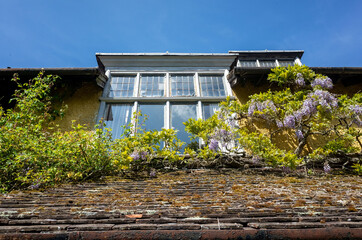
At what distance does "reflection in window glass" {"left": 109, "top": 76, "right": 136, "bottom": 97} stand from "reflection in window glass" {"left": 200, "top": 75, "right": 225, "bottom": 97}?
246 centimetres

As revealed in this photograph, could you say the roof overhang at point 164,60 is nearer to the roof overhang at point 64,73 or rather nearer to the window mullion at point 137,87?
the window mullion at point 137,87

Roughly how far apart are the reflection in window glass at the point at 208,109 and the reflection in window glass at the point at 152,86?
4.94 ft

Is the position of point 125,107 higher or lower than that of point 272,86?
lower

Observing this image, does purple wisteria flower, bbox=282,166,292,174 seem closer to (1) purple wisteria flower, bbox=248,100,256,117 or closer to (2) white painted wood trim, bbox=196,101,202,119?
(1) purple wisteria flower, bbox=248,100,256,117

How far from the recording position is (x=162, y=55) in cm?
783

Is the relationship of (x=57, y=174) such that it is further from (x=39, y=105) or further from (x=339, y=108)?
(x=339, y=108)

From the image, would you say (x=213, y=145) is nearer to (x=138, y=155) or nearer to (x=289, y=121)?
(x=138, y=155)

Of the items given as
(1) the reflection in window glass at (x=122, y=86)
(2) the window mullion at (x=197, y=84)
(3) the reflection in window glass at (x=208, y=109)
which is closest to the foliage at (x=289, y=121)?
(3) the reflection in window glass at (x=208, y=109)

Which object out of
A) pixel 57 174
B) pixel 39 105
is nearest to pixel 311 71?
pixel 57 174

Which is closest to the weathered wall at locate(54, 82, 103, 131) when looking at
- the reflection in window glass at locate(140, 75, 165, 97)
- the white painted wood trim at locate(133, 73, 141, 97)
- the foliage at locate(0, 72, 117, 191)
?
the white painted wood trim at locate(133, 73, 141, 97)

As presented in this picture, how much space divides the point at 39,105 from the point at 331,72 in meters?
8.72

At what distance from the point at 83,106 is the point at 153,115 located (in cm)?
227

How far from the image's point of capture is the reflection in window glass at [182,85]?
288 inches

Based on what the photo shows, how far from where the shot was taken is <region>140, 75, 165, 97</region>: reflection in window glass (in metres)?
7.27
